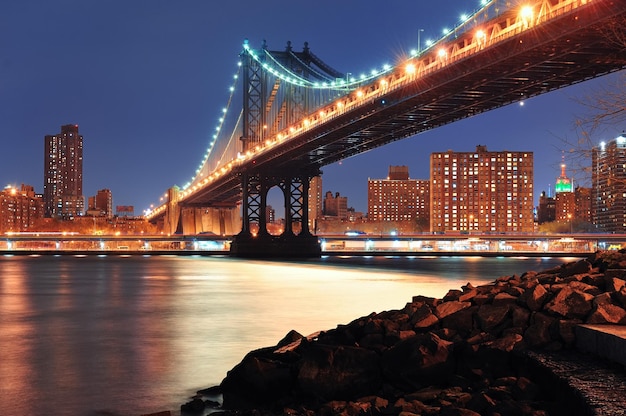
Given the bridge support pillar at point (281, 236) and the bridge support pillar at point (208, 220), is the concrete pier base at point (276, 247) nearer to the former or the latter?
the bridge support pillar at point (281, 236)

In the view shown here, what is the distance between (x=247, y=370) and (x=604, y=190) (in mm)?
7543

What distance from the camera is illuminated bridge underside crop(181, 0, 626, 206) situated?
103 ft

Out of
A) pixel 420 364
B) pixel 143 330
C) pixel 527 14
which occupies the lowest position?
pixel 143 330

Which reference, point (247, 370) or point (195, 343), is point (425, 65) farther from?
point (247, 370)

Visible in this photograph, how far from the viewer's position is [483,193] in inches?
7623

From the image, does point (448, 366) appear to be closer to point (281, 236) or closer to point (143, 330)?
point (143, 330)

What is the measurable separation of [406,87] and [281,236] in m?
33.2

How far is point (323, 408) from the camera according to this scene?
8.34 metres

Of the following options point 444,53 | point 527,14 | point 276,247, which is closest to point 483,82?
point 444,53

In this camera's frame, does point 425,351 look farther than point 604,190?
No

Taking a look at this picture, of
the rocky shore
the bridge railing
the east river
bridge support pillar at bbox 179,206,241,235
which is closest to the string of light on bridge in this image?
the bridge railing

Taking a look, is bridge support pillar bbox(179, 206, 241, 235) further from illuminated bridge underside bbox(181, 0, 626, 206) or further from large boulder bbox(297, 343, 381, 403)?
large boulder bbox(297, 343, 381, 403)

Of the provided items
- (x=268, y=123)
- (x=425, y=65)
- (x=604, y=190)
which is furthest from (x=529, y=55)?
(x=268, y=123)

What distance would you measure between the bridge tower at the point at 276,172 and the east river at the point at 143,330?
40.8m
